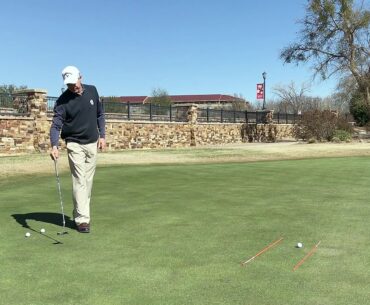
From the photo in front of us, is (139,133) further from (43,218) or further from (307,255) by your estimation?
(307,255)

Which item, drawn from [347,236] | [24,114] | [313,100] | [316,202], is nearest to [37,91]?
[24,114]

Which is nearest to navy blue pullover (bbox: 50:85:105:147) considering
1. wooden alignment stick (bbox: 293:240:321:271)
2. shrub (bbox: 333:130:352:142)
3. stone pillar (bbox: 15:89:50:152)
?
wooden alignment stick (bbox: 293:240:321:271)

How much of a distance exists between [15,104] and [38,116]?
1369mm

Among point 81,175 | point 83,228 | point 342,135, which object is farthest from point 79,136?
point 342,135

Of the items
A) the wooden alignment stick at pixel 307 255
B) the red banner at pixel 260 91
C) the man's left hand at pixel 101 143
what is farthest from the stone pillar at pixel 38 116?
the red banner at pixel 260 91

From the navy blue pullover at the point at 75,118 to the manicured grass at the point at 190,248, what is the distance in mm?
1183

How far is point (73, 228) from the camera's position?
631 cm

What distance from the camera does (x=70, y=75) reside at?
5859 millimetres

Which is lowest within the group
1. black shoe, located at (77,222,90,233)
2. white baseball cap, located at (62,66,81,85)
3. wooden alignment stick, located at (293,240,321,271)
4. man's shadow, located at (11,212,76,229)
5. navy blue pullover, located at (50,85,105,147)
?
man's shadow, located at (11,212,76,229)

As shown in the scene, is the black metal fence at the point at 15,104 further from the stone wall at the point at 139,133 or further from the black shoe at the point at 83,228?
the black shoe at the point at 83,228

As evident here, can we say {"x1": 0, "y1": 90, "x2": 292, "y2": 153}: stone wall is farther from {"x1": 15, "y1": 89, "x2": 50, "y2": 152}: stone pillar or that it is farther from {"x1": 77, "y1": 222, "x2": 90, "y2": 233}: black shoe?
{"x1": 77, "y1": 222, "x2": 90, "y2": 233}: black shoe

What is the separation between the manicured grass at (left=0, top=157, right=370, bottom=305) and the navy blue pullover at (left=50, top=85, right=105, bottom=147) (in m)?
1.18

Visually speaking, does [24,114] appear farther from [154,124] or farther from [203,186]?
[203,186]

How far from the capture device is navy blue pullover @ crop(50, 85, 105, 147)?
→ 20.0 ft
